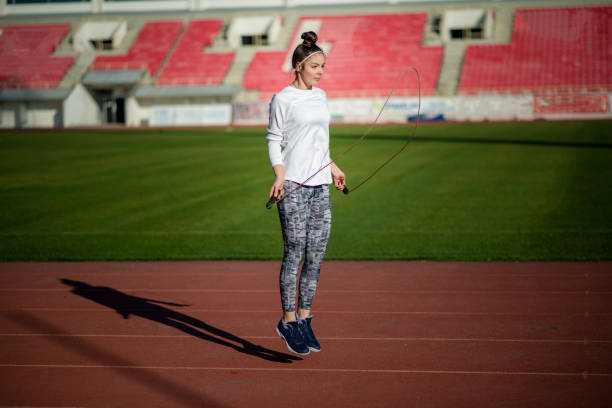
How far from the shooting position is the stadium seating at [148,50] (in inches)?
2207

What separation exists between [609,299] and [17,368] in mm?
5363

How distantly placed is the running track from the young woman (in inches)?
24.8

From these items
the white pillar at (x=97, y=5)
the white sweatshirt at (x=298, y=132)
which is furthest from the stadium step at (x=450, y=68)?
the white sweatshirt at (x=298, y=132)

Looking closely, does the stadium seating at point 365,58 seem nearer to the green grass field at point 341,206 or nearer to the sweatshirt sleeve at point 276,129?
the green grass field at point 341,206

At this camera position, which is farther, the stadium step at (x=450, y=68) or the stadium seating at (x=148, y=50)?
the stadium seating at (x=148, y=50)

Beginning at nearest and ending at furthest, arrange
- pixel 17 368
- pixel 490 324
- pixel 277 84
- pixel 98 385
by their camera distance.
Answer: pixel 98 385 < pixel 17 368 < pixel 490 324 < pixel 277 84

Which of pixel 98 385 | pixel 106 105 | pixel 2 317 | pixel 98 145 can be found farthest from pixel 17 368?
pixel 106 105

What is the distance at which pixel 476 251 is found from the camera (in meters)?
9.33

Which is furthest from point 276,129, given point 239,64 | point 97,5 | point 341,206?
point 97,5

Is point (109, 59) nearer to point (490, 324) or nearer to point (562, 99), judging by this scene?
point (562, 99)

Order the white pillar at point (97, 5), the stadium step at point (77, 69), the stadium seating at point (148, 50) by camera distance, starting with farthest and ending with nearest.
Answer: the white pillar at point (97, 5), the stadium seating at point (148, 50), the stadium step at point (77, 69)

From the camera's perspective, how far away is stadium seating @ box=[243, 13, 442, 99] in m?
50.1

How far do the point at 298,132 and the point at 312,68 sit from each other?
1.46ft

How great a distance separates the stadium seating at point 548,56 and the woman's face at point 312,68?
141 ft
